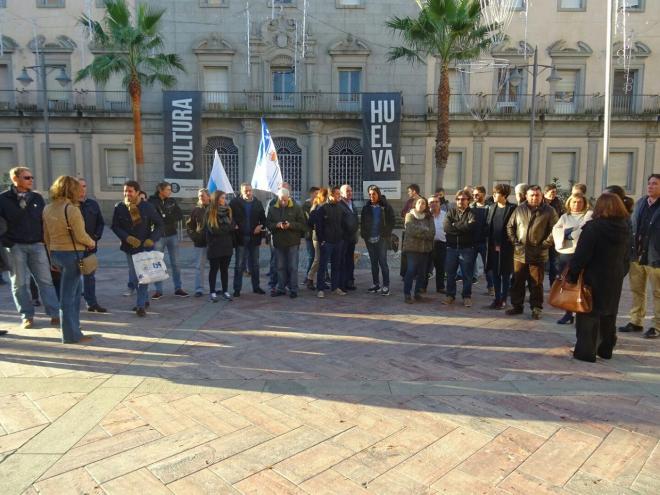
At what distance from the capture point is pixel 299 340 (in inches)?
218

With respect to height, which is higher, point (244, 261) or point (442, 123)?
point (442, 123)

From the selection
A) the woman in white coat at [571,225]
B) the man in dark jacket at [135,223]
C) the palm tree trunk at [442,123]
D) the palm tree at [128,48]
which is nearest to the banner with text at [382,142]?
the palm tree trunk at [442,123]

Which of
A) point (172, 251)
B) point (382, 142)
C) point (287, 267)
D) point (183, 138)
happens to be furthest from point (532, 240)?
point (183, 138)

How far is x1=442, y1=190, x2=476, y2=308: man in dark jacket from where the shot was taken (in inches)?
275

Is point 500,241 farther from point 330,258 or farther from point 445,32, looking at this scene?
point 445,32

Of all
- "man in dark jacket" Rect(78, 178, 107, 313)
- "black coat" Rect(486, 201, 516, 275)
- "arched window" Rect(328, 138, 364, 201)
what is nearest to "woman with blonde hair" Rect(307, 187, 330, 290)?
"black coat" Rect(486, 201, 516, 275)

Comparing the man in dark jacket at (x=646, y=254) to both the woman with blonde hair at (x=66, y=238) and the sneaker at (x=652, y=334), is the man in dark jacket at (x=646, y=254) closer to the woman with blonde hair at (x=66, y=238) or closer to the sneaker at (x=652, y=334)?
the sneaker at (x=652, y=334)

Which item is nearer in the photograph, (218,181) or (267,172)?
(267,172)

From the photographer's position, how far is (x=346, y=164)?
875 inches

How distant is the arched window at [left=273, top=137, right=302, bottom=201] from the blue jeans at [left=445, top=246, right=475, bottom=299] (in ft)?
50.2

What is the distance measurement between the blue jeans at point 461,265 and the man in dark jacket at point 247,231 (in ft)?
9.55

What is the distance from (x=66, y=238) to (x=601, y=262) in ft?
17.2

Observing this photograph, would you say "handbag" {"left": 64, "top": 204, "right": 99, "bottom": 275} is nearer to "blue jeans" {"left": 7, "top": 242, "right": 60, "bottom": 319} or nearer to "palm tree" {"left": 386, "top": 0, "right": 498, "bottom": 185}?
"blue jeans" {"left": 7, "top": 242, "right": 60, "bottom": 319}

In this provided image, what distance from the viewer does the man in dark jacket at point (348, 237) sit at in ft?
26.1
